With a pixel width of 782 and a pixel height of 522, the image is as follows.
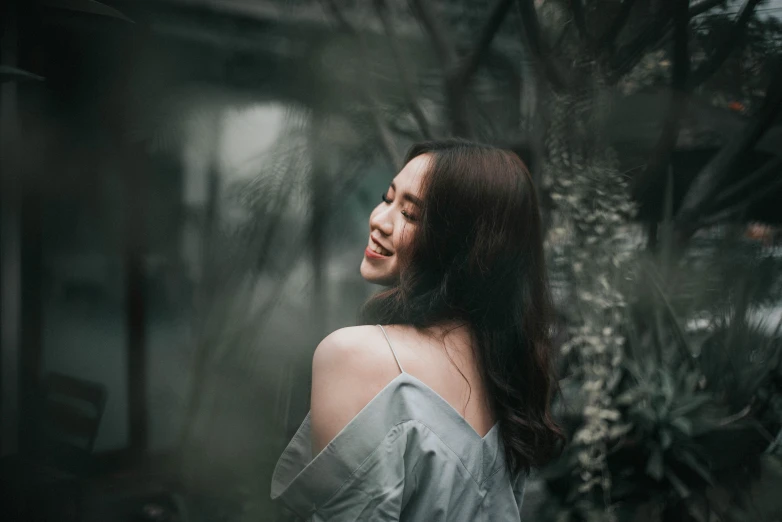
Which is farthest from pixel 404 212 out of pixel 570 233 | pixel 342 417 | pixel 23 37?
pixel 570 233

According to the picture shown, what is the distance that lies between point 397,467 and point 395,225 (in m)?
0.52

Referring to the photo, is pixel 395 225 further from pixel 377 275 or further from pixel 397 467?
pixel 397 467

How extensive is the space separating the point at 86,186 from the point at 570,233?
1.99m

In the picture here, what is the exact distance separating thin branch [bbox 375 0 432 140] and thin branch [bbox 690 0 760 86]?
137 cm

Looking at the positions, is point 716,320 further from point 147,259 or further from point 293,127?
point 147,259

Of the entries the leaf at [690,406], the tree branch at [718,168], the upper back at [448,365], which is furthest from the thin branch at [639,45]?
the upper back at [448,365]

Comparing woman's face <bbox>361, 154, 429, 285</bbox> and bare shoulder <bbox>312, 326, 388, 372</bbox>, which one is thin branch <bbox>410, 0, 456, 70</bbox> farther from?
bare shoulder <bbox>312, 326, 388, 372</bbox>

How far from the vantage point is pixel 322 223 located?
90.1 inches

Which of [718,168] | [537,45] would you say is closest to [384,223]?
[537,45]

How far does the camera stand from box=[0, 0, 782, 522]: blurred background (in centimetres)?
178

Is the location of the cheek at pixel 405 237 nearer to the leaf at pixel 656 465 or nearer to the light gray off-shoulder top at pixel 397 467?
the light gray off-shoulder top at pixel 397 467

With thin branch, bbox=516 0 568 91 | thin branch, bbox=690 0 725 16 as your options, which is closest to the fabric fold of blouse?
thin branch, bbox=516 0 568 91

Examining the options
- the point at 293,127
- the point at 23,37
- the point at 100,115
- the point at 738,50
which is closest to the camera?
the point at 23,37

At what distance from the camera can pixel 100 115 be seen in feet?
6.03
